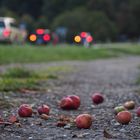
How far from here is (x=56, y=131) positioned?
19.5 feet

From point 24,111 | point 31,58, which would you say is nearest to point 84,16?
point 31,58

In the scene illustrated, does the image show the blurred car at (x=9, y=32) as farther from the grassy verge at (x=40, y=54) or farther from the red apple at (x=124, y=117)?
the red apple at (x=124, y=117)

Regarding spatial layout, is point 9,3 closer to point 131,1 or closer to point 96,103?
point 131,1

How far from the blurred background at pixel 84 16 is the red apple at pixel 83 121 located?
55509 millimetres

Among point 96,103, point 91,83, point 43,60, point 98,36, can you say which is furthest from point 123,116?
point 98,36

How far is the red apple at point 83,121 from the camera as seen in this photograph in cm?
587

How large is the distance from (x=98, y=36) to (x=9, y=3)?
17256 millimetres

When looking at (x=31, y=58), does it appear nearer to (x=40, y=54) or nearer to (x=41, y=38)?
(x=40, y=54)

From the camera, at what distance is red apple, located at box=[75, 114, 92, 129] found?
5.87m

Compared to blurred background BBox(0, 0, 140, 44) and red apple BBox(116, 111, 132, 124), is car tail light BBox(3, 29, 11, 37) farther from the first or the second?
red apple BBox(116, 111, 132, 124)

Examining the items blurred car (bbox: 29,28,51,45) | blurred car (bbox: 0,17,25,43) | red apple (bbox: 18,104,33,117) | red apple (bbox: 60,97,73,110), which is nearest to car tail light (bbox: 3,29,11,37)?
blurred car (bbox: 0,17,25,43)

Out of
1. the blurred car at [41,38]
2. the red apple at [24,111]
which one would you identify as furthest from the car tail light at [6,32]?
the red apple at [24,111]

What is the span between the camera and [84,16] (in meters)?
68.1

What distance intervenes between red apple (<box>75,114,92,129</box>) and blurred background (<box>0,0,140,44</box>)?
55509mm
